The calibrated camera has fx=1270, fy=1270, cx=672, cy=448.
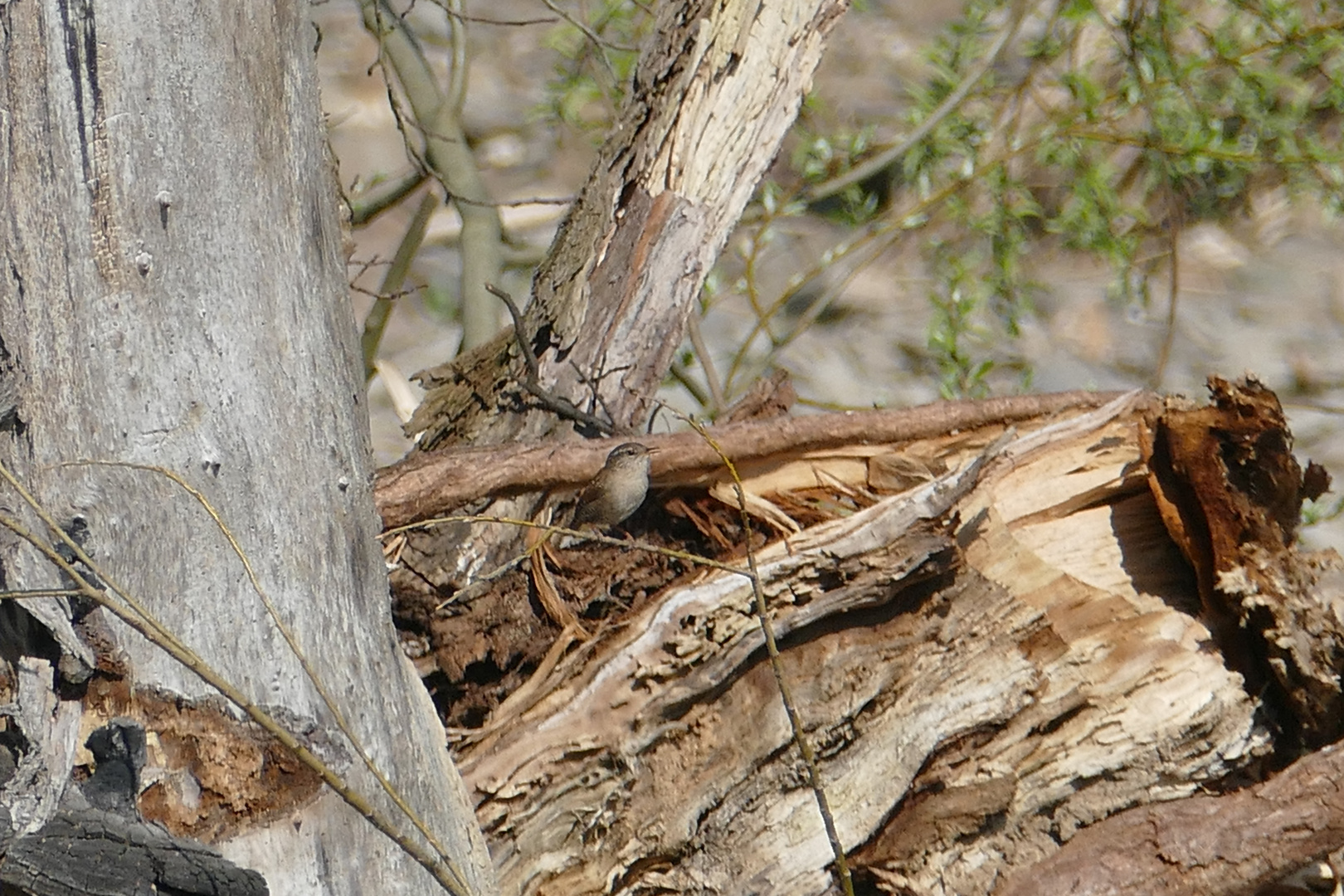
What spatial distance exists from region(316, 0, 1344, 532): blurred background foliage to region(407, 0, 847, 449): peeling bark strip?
591 mm

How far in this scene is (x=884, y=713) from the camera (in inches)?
87.9

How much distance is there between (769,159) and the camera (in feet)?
9.28

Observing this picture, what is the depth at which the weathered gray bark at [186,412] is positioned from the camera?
5.37 feet

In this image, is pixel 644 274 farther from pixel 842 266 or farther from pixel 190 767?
pixel 842 266

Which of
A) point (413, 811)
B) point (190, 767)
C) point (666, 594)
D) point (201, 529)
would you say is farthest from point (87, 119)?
point (666, 594)

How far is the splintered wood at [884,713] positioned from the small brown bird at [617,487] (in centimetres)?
22

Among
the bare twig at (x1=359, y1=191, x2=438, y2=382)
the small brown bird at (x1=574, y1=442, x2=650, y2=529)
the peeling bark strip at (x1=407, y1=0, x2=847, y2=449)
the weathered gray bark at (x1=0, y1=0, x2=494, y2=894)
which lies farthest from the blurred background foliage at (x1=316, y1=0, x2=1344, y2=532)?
the weathered gray bark at (x1=0, y1=0, x2=494, y2=894)

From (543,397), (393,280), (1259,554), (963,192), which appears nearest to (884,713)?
(1259,554)

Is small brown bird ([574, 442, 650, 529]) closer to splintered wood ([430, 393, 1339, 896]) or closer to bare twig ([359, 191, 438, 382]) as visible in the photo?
splintered wood ([430, 393, 1339, 896])

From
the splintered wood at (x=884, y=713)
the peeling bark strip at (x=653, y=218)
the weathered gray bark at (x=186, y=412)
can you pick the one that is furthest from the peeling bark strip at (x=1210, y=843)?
the peeling bark strip at (x=653, y=218)

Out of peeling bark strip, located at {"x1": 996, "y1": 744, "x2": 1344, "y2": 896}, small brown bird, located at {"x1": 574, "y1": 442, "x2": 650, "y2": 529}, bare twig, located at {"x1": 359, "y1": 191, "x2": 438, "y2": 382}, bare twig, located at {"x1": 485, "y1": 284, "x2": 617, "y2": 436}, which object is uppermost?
bare twig, located at {"x1": 359, "y1": 191, "x2": 438, "y2": 382}

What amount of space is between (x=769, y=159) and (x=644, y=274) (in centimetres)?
41

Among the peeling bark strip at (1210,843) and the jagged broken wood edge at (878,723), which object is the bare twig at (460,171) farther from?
the peeling bark strip at (1210,843)

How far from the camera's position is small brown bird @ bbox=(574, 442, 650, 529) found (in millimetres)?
2395
